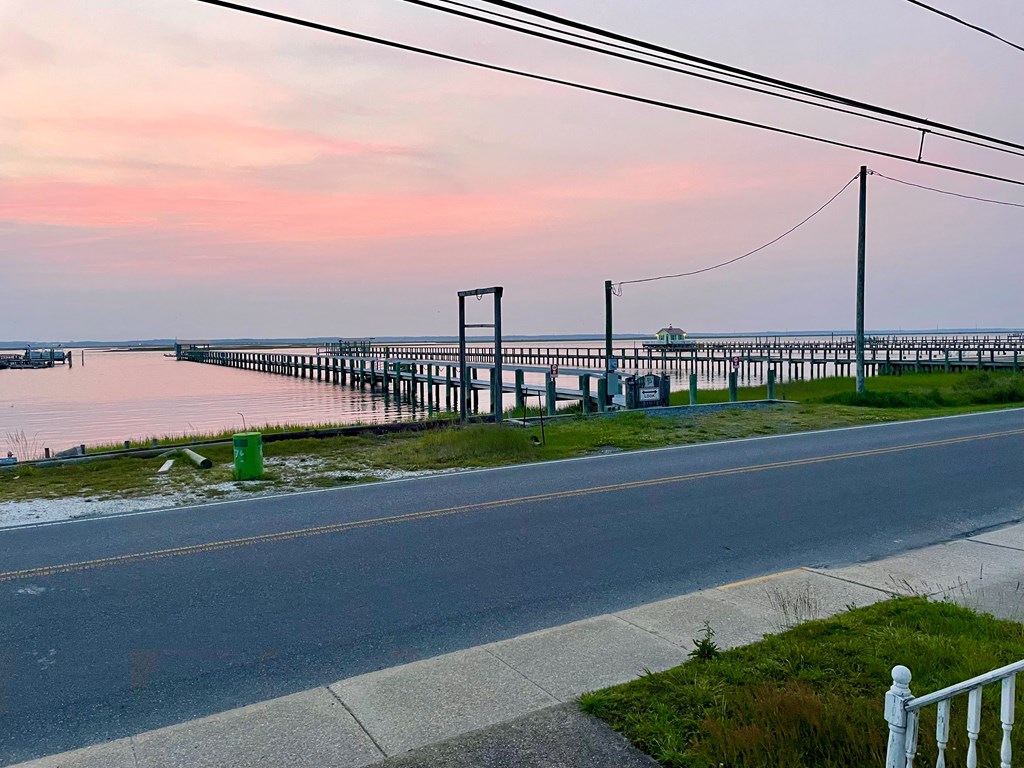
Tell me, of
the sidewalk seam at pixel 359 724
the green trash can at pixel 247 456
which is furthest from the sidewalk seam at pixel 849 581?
the green trash can at pixel 247 456

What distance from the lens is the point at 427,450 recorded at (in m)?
15.1

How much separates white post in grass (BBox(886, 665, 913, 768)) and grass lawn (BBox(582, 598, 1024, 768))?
99cm

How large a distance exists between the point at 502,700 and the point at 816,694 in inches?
71.9

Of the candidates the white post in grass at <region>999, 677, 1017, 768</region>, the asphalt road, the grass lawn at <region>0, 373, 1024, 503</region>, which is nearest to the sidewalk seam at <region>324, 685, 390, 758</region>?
the asphalt road

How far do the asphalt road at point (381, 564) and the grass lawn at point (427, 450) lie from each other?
1615 mm

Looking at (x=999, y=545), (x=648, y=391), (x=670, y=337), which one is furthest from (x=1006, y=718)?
(x=670, y=337)

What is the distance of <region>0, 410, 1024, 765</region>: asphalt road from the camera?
5191 millimetres

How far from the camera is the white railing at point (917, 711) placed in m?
2.81

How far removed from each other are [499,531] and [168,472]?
7414mm

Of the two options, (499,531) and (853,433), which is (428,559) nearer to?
(499,531)

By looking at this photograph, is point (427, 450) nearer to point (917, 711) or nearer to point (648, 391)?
point (648, 391)

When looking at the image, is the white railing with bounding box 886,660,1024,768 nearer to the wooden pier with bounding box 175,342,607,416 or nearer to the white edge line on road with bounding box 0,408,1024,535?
the white edge line on road with bounding box 0,408,1024,535

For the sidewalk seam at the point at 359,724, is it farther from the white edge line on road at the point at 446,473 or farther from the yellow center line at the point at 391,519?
the white edge line on road at the point at 446,473

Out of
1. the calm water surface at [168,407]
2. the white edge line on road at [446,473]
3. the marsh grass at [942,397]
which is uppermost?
the white edge line on road at [446,473]
